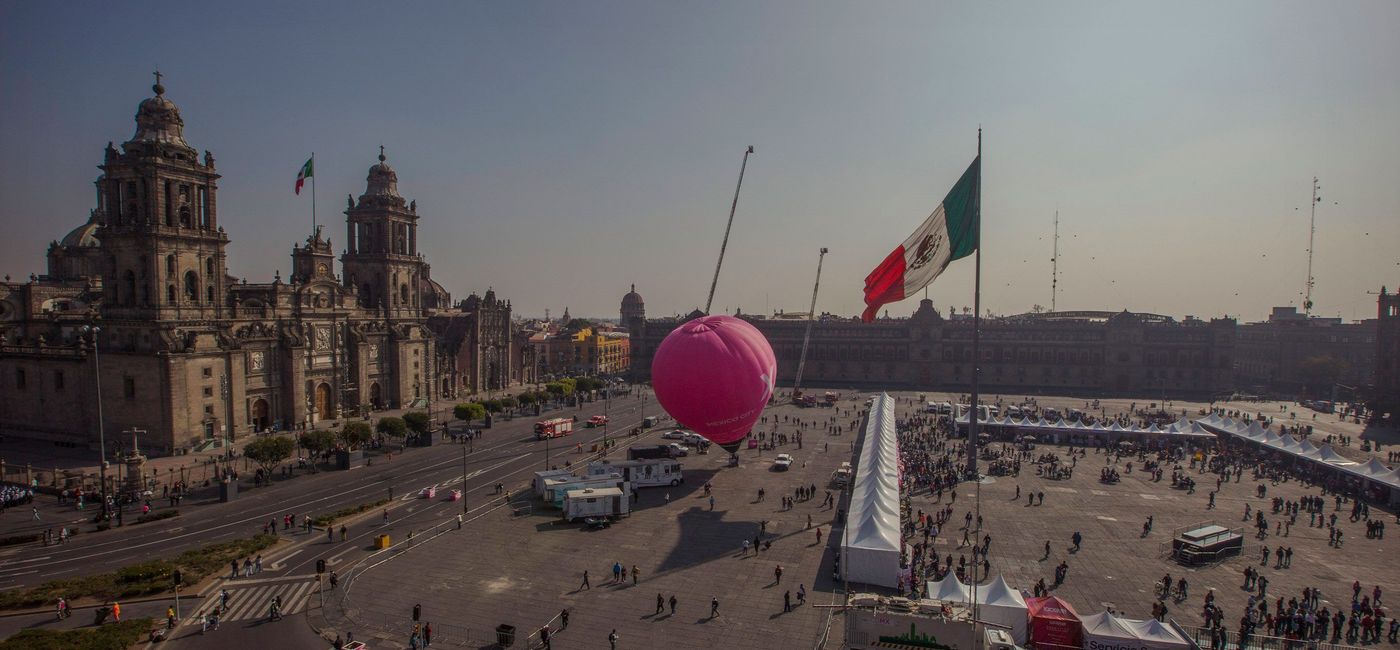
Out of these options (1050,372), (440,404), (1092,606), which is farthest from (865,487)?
(1050,372)

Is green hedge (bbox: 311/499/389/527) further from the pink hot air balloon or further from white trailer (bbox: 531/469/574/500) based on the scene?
the pink hot air balloon

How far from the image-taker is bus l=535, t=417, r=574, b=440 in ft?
200

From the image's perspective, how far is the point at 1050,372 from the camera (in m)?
110

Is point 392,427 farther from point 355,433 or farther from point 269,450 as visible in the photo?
point 269,450

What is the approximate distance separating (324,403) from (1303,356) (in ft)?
479

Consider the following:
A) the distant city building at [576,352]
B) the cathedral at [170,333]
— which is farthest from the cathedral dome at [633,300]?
the cathedral at [170,333]

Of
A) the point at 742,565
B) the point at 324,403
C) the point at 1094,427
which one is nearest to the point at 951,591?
the point at 742,565

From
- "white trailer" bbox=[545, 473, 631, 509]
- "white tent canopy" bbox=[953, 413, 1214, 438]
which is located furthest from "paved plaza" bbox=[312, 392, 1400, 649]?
"white tent canopy" bbox=[953, 413, 1214, 438]

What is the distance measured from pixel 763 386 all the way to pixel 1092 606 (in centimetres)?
1684

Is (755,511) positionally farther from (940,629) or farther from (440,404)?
(440,404)

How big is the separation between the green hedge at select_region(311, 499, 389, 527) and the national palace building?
51.8 ft

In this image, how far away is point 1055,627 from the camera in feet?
74.3

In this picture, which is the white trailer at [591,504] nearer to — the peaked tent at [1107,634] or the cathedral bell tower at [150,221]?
the peaked tent at [1107,634]

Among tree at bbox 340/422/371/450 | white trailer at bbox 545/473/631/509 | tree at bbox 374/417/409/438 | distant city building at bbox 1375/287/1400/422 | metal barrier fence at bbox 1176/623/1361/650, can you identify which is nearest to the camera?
metal barrier fence at bbox 1176/623/1361/650
